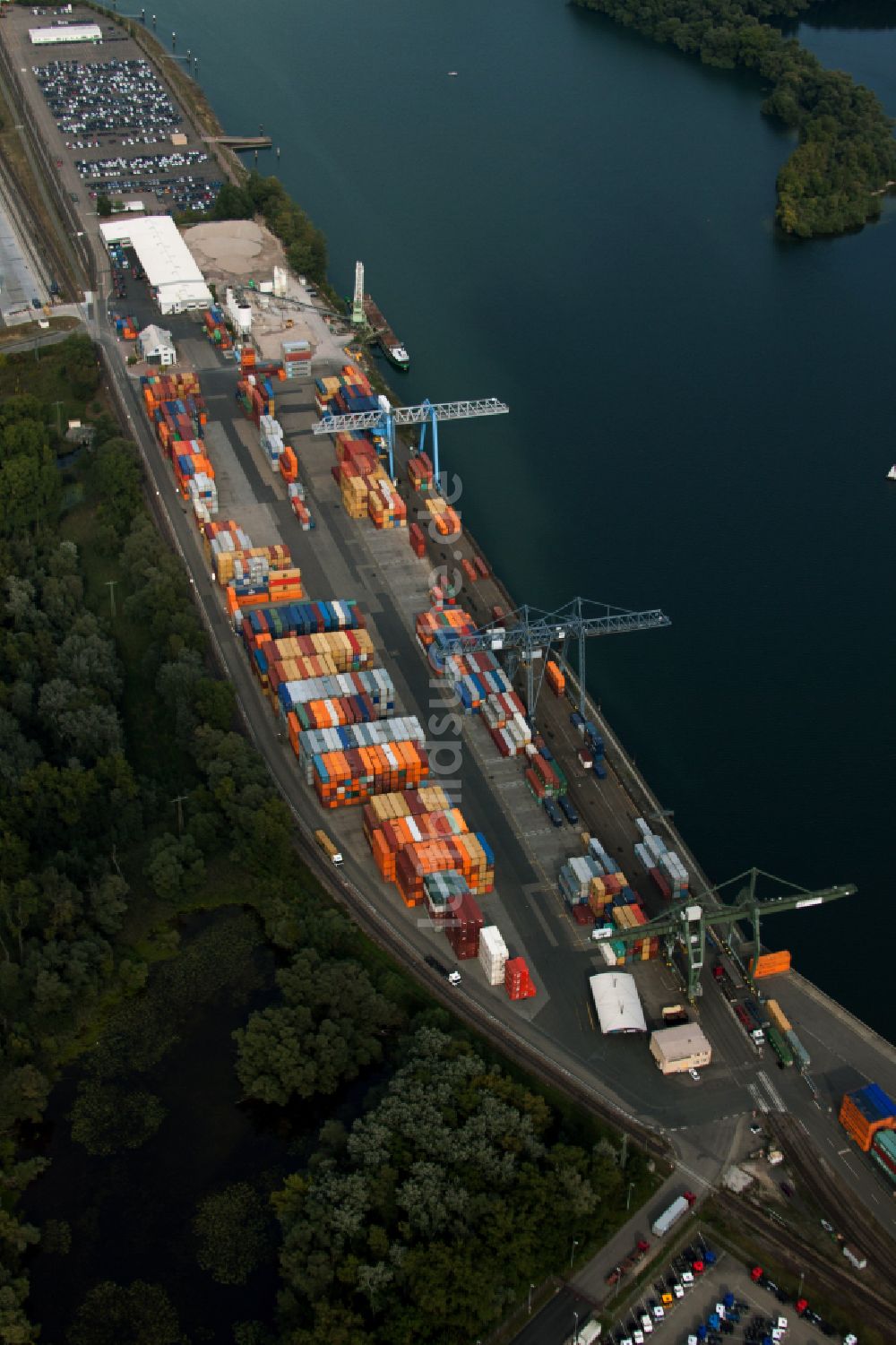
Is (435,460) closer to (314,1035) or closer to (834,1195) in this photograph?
(314,1035)

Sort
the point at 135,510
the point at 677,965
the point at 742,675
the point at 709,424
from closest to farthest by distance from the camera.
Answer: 1. the point at 677,965
2. the point at 742,675
3. the point at 135,510
4. the point at 709,424

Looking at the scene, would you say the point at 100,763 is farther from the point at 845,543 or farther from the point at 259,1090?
the point at 845,543

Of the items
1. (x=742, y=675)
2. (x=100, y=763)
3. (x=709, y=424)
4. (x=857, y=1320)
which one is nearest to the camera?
(x=857, y=1320)

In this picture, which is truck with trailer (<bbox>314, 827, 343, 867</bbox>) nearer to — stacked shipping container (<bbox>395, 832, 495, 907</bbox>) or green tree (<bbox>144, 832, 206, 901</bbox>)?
stacked shipping container (<bbox>395, 832, 495, 907</bbox>)

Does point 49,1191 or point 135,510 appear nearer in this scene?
point 49,1191

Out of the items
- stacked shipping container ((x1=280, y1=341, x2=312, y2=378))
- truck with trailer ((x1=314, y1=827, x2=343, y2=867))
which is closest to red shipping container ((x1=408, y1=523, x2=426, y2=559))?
stacked shipping container ((x1=280, y1=341, x2=312, y2=378))

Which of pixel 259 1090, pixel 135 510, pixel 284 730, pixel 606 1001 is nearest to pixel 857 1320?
pixel 606 1001

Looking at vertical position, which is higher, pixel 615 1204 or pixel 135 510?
pixel 135 510
